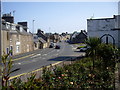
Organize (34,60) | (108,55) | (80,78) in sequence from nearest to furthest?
1. (80,78)
2. (108,55)
3. (34,60)

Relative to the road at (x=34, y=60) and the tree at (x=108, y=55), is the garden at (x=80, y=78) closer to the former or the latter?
the tree at (x=108, y=55)

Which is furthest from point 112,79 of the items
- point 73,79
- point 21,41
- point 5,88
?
point 21,41

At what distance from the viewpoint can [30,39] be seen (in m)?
41.7

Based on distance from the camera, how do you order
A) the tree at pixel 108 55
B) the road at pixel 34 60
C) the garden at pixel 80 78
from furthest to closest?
the road at pixel 34 60
the tree at pixel 108 55
the garden at pixel 80 78

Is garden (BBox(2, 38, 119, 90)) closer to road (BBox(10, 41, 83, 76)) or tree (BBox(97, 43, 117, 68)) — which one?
tree (BBox(97, 43, 117, 68))

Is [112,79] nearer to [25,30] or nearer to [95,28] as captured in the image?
[95,28]

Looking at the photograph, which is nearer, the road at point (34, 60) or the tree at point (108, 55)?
the tree at point (108, 55)

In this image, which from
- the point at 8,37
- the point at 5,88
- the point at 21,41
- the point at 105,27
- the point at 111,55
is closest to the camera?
the point at 5,88

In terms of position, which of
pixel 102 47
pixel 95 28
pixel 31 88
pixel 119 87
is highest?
pixel 95 28

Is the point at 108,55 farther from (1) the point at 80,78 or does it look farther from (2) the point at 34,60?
(2) the point at 34,60

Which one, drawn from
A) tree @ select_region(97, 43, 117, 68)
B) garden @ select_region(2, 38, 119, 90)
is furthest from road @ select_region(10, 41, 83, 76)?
tree @ select_region(97, 43, 117, 68)

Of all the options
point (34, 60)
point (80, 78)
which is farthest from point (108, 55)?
point (34, 60)

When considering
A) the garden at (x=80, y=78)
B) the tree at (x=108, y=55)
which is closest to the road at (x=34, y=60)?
the garden at (x=80, y=78)

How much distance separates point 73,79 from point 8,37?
77.1ft
